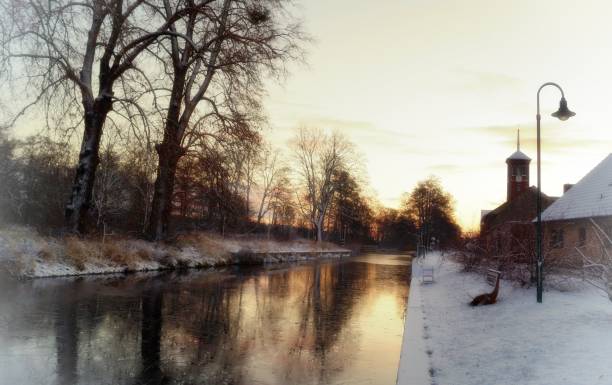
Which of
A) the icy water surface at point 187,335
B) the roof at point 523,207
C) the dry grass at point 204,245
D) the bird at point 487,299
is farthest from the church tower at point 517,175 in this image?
the bird at point 487,299

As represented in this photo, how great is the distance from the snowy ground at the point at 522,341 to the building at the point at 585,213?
13.4 meters

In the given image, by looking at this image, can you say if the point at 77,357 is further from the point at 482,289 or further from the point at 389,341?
the point at 482,289

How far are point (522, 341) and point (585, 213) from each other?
21.6 m

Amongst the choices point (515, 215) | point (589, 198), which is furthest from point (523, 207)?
point (589, 198)

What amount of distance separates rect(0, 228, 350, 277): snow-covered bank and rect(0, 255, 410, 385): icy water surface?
4.35 ft

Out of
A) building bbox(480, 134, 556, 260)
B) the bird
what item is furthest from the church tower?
the bird

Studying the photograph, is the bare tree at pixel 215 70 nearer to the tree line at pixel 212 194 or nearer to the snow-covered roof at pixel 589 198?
the tree line at pixel 212 194

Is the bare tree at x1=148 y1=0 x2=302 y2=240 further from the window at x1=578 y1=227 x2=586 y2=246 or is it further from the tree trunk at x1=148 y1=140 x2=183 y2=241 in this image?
the window at x1=578 y1=227 x2=586 y2=246

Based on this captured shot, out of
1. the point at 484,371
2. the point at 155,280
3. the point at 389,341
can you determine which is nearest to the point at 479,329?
the point at 389,341

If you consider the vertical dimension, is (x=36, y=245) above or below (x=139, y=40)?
below

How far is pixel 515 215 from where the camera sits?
47062mm

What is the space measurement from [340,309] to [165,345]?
22.8ft

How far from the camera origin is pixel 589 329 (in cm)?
884

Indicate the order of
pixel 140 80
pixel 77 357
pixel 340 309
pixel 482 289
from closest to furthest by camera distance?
pixel 77 357 < pixel 340 309 < pixel 482 289 < pixel 140 80
